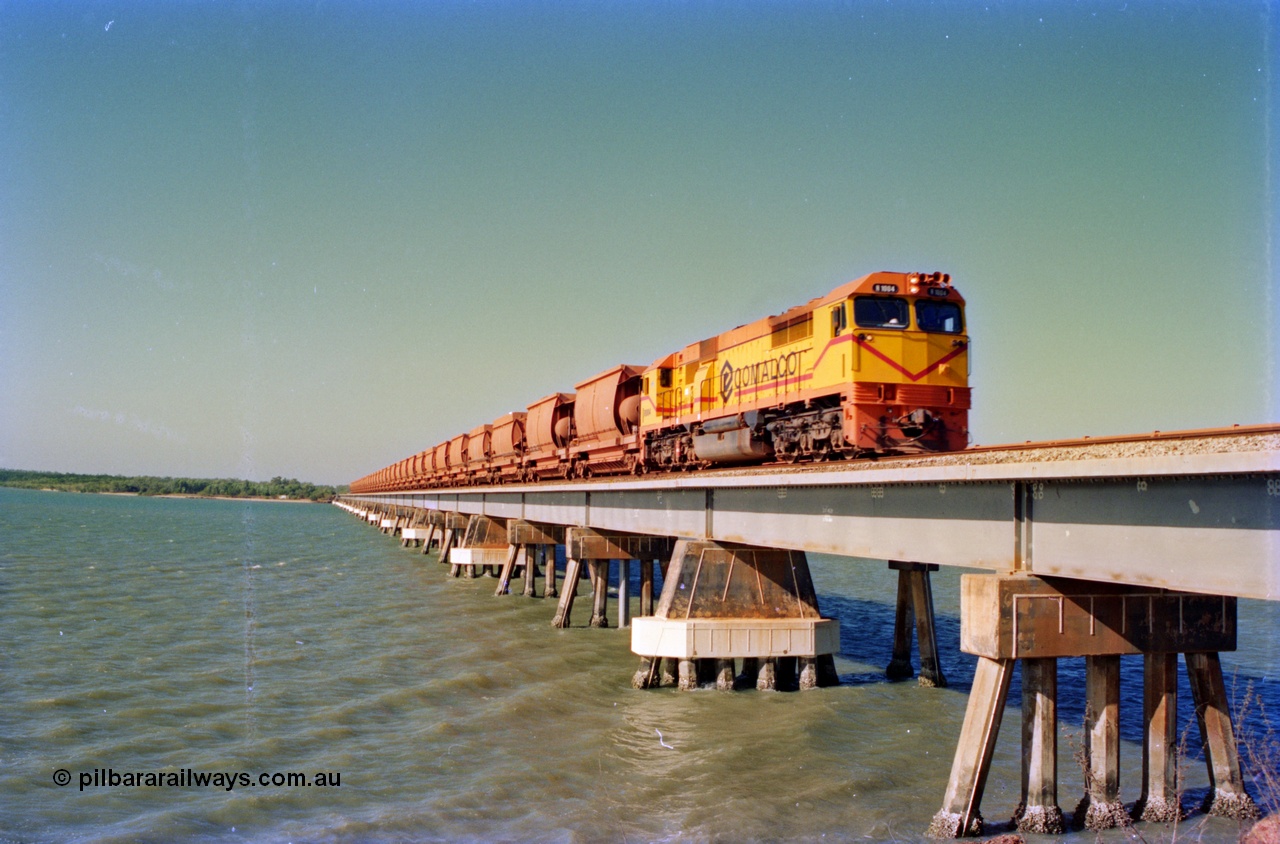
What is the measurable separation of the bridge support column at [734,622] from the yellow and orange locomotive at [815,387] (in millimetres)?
2327

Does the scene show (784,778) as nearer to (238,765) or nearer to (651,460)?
(238,765)

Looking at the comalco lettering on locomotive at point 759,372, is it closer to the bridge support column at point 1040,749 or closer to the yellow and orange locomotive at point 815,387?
the yellow and orange locomotive at point 815,387

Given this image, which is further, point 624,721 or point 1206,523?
point 624,721

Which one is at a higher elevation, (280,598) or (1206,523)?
(1206,523)

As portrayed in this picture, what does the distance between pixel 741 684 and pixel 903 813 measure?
7121 millimetres

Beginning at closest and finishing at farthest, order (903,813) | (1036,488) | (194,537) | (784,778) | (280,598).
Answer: (1036,488), (903,813), (784,778), (280,598), (194,537)

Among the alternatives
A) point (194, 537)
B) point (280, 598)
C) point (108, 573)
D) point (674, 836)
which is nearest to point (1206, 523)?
point (674, 836)

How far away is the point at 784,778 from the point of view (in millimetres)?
13133

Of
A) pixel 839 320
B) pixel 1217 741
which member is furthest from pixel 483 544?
pixel 1217 741

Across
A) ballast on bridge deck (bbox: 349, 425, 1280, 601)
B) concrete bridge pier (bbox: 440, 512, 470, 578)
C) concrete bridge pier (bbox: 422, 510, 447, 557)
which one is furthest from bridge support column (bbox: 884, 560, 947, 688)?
concrete bridge pier (bbox: 422, 510, 447, 557)

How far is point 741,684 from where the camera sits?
18.8 m

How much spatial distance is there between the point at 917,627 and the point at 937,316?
6.84m

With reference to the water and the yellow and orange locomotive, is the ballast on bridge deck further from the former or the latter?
the water

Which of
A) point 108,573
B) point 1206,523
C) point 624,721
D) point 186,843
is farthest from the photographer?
point 108,573
